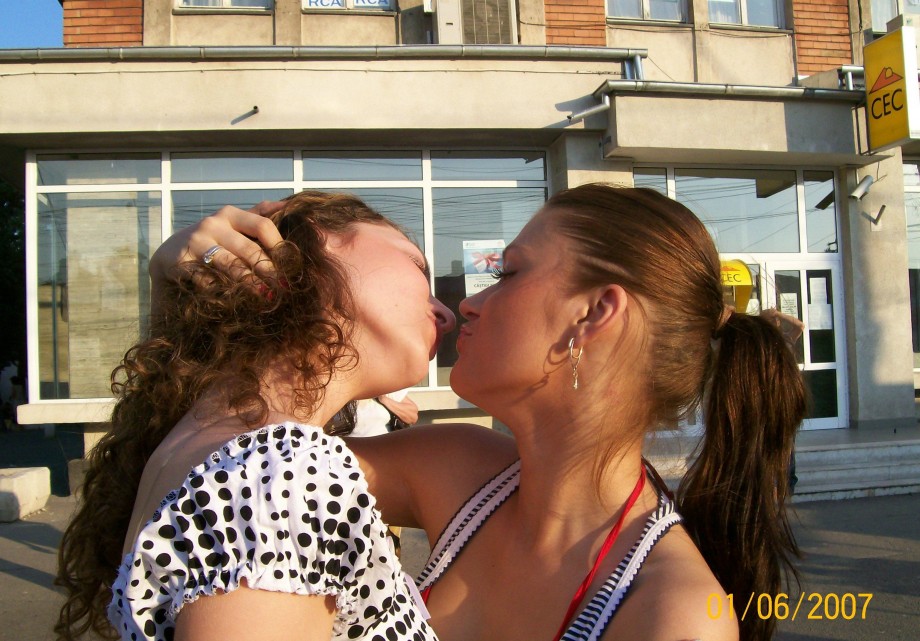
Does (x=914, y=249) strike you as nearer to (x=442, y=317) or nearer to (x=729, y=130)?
(x=729, y=130)

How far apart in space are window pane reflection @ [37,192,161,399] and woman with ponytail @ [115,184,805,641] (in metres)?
8.12

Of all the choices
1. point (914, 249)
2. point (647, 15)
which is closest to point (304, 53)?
point (647, 15)

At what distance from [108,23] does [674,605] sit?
9.84 m

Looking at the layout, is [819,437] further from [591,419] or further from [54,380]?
[54,380]

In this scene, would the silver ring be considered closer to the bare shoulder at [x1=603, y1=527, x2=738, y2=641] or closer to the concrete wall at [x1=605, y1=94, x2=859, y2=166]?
the bare shoulder at [x1=603, y1=527, x2=738, y2=641]

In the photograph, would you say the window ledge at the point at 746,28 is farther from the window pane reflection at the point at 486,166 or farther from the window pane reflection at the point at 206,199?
the window pane reflection at the point at 206,199

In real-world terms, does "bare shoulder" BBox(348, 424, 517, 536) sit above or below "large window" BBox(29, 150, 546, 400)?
below

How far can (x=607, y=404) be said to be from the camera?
1.55 meters

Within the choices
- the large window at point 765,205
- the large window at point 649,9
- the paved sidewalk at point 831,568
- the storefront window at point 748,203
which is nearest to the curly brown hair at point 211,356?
the paved sidewalk at point 831,568

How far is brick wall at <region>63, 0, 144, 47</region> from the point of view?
885cm

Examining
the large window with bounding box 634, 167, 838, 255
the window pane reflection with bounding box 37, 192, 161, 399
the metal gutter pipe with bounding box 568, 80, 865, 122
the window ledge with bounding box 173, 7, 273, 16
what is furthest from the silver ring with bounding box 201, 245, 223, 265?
the large window with bounding box 634, 167, 838, 255

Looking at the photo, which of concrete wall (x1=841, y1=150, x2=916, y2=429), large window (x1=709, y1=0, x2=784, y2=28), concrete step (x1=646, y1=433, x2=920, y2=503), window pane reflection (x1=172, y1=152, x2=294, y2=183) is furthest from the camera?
large window (x1=709, y1=0, x2=784, y2=28)

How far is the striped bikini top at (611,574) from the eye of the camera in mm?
1271

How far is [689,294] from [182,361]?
3.33ft
